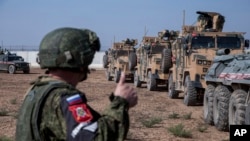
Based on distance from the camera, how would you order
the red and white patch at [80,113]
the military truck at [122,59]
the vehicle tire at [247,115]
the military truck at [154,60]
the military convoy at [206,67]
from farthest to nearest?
the military truck at [122,59] → the military truck at [154,60] → the military convoy at [206,67] → the vehicle tire at [247,115] → the red and white patch at [80,113]

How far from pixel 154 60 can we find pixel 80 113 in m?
16.3

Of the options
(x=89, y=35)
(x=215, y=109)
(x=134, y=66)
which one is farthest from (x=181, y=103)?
(x=89, y=35)

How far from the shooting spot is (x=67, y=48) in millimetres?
2127

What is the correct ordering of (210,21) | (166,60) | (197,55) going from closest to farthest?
(197,55), (210,21), (166,60)

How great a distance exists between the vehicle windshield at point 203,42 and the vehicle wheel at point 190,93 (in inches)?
36.7

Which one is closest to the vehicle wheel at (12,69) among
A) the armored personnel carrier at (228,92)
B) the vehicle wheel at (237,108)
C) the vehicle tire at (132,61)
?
the vehicle tire at (132,61)

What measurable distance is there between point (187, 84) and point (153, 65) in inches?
227

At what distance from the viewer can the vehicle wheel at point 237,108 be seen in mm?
7070

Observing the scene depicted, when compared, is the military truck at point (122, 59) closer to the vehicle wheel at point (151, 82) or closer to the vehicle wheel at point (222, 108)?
the vehicle wheel at point (151, 82)

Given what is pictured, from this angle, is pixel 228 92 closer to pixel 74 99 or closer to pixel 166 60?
pixel 74 99

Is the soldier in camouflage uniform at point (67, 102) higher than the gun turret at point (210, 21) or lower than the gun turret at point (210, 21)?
lower

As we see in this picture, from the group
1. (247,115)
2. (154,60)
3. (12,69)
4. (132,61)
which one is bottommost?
(12,69)

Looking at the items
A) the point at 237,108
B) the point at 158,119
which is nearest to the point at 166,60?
the point at 158,119

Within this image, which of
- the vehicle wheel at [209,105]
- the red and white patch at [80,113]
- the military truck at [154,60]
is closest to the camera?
the red and white patch at [80,113]
